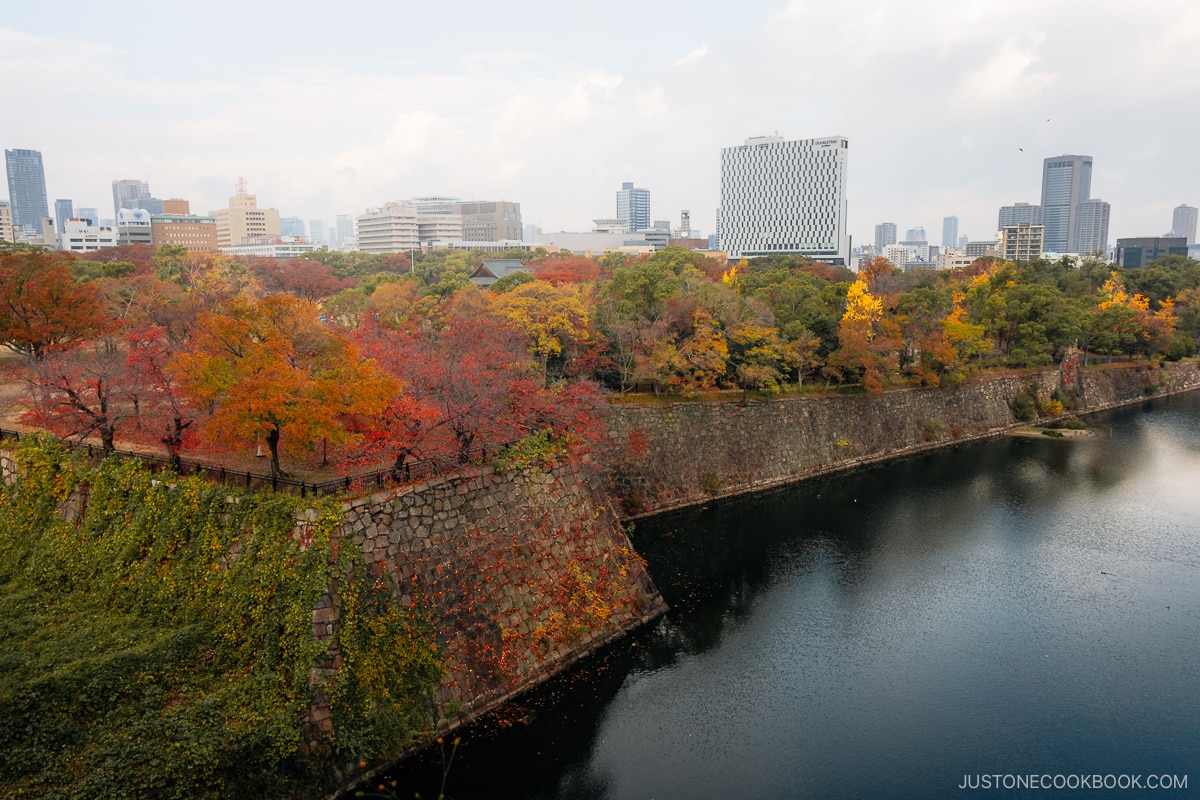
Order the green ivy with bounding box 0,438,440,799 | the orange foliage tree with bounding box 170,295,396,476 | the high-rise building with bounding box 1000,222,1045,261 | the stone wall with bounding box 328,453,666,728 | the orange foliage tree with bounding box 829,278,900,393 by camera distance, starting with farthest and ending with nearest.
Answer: the high-rise building with bounding box 1000,222,1045,261, the orange foliage tree with bounding box 829,278,900,393, the stone wall with bounding box 328,453,666,728, the orange foliage tree with bounding box 170,295,396,476, the green ivy with bounding box 0,438,440,799

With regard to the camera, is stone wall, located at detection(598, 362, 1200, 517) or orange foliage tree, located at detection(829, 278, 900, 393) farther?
orange foliage tree, located at detection(829, 278, 900, 393)

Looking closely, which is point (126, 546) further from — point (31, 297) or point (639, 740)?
point (31, 297)

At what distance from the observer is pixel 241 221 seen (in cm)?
16788

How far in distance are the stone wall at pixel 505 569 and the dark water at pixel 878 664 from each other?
79cm

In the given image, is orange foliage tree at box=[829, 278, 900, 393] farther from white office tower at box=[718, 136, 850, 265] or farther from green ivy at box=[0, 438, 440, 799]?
white office tower at box=[718, 136, 850, 265]

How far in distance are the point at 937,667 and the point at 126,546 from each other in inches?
744

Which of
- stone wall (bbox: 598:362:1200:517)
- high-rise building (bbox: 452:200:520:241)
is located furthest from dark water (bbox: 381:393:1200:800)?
high-rise building (bbox: 452:200:520:241)

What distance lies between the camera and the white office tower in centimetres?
12375

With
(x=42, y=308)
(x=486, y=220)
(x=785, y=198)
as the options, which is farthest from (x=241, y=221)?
(x=42, y=308)

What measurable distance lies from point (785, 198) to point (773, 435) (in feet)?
340

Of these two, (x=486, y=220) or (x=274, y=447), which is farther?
(x=486, y=220)

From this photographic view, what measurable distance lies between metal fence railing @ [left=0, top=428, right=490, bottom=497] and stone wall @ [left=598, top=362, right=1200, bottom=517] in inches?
463

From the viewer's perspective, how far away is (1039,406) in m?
47.2

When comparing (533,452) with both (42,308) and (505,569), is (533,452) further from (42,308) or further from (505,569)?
(42,308)
